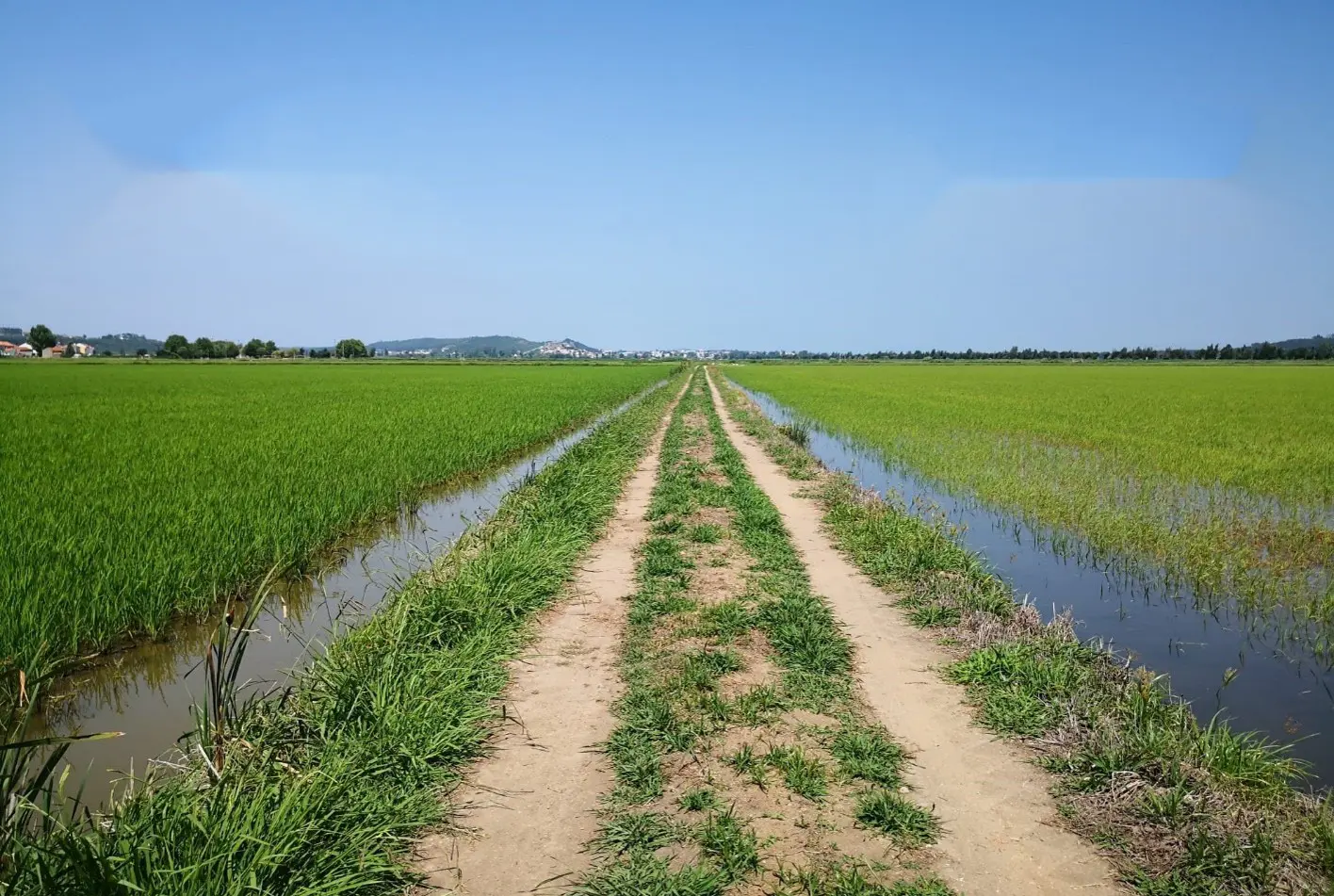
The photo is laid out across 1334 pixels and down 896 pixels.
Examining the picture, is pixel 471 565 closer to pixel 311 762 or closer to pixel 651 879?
pixel 311 762

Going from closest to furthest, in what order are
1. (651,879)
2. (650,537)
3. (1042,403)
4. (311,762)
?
(651,879)
(311,762)
(650,537)
(1042,403)

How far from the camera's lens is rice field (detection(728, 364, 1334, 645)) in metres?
7.01

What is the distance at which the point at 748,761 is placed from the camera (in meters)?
3.48

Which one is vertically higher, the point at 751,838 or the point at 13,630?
the point at 13,630

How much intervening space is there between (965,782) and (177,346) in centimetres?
12360

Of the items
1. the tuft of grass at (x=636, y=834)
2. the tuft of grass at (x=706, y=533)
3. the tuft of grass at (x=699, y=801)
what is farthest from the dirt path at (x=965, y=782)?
the tuft of grass at (x=706, y=533)

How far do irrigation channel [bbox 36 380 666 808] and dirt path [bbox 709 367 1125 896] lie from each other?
352cm

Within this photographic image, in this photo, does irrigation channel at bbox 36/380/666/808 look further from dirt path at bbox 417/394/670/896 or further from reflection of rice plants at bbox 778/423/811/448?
reflection of rice plants at bbox 778/423/811/448

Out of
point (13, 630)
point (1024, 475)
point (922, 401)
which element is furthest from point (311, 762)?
point (922, 401)

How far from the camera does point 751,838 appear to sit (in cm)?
293

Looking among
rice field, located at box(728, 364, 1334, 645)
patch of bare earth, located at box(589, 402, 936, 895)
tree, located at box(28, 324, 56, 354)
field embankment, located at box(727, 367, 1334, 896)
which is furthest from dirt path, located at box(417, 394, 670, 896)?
tree, located at box(28, 324, 56, 354)

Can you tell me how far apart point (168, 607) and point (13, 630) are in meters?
0.99

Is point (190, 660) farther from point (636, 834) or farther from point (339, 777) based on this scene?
point (636, 834)

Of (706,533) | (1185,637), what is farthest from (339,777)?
(1185,637)
